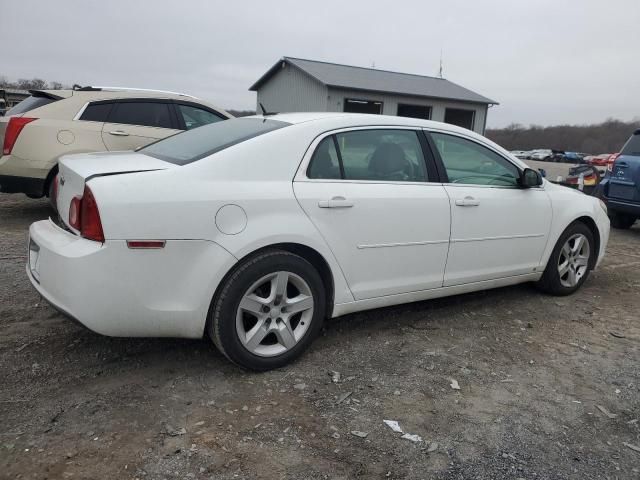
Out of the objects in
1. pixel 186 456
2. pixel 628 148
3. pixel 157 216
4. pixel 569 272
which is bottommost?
pixel 186 456

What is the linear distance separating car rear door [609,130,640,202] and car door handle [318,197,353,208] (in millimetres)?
6490

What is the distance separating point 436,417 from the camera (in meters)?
2.73

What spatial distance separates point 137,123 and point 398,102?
16437 millimetres

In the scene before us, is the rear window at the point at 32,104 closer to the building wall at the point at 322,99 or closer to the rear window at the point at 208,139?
the rear window at the point at 208,139

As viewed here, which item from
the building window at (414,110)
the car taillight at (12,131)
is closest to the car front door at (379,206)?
the car taillight at (12,131)

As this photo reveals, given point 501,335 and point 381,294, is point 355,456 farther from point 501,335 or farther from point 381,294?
point 501,335

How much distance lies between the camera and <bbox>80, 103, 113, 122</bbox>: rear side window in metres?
6.29

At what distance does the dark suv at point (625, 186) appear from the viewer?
790 cm

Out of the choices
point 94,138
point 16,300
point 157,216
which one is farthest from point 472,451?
point 94,138

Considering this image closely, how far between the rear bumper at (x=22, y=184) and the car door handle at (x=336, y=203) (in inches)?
169

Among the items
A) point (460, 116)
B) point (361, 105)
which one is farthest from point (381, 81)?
point (460, 116)

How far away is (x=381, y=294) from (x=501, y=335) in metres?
1.02

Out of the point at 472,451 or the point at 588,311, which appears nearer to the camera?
A: the point at 472,451

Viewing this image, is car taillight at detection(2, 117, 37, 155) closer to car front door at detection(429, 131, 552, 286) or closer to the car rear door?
car front door at detection(429, 131, 552, 286)
